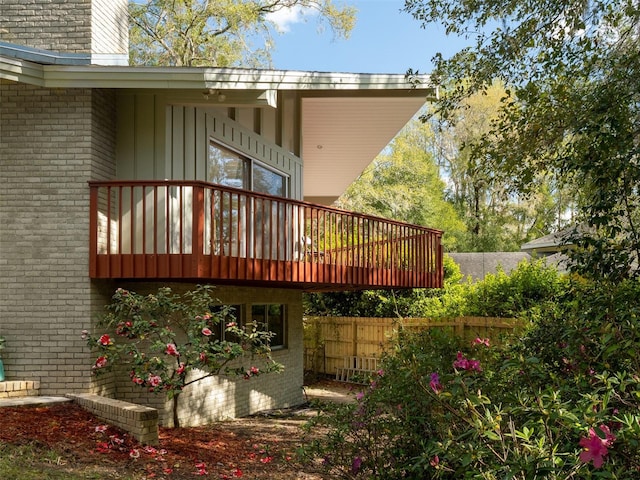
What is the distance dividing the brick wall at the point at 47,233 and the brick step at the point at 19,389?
3.9 inches

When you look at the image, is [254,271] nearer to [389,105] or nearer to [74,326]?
[74,326]

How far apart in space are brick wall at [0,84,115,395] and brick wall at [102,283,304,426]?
0.93 meters

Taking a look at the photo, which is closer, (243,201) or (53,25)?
(53,25)

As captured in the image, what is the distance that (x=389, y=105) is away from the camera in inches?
508

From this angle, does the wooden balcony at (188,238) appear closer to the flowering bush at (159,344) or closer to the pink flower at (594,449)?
the flowering bush at (159,344)

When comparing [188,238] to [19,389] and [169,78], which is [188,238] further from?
[19,389]

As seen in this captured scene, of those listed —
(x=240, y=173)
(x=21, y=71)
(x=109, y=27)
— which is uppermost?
(x=109, y=27)

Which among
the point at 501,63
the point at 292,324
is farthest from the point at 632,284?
the point at 292,324

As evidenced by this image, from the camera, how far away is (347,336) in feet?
61.1

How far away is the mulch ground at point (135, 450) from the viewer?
6809 mm

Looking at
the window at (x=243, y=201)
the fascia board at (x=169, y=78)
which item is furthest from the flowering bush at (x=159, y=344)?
the fascia board at (x=169, y=78)

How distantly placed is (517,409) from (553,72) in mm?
5872

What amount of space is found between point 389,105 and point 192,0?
19.3 metres

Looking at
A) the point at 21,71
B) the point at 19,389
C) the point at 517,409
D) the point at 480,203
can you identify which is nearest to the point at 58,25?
the point at 21,71
